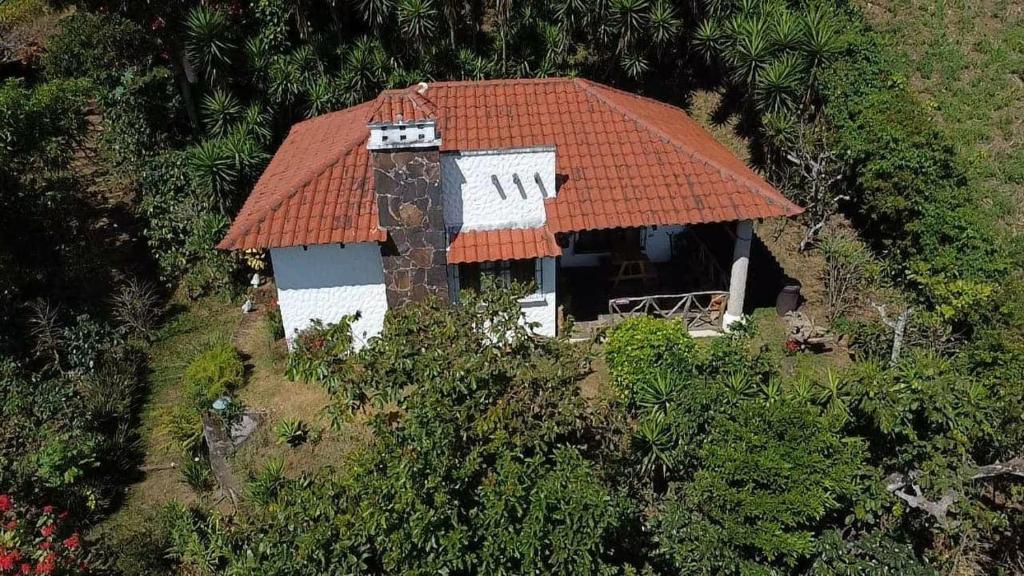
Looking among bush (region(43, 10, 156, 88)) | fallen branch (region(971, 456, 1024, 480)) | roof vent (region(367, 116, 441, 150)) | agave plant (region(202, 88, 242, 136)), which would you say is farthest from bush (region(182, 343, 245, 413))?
fallen branch (region(971, 456, 1024, 480))

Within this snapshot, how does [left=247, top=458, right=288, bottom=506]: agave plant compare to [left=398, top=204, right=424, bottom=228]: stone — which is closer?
[left=247, top=458, right=288, bottom=506]: agave plant

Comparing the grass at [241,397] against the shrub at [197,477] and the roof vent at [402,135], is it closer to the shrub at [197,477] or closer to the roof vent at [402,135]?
the shrub at [197,477]

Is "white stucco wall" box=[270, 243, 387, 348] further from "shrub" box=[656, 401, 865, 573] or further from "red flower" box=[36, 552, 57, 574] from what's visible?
"shrub" box=[656, 401, 865, 573]

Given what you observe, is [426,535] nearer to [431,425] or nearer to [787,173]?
[431,425]

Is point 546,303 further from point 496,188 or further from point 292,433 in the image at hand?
point 292,433

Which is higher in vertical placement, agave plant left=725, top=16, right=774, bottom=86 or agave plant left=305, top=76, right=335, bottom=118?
agave plant left=725, top=16, right=774, bottom=86

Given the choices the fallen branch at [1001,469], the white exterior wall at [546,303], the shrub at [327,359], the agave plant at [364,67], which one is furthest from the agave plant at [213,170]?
the fallen branch at [1001,469]
